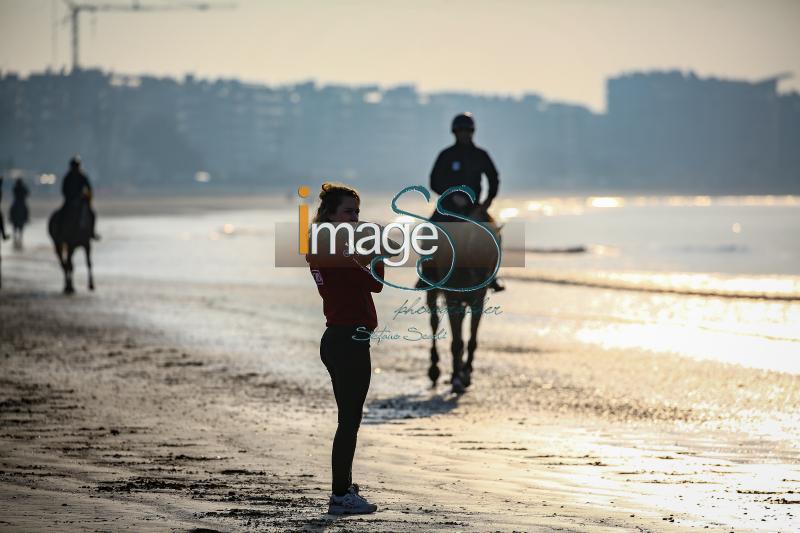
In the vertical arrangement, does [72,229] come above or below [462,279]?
above

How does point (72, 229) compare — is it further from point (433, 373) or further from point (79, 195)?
point (433, 373)

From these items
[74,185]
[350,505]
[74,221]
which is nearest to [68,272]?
[74,221]

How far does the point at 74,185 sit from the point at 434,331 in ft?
36.5

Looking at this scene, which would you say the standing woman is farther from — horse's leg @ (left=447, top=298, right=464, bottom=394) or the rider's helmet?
the rider's helmet

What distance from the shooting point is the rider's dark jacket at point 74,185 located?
21.9m

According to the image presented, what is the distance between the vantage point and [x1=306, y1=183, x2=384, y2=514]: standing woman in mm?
6910

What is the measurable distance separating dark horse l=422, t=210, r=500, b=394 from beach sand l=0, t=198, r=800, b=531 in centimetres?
29

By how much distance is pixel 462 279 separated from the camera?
12.7 m

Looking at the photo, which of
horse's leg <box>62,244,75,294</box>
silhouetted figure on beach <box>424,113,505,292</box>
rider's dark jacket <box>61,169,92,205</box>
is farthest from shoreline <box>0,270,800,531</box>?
horse's leg <box>62,244,75,294</box>

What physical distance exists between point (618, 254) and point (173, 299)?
2685cm

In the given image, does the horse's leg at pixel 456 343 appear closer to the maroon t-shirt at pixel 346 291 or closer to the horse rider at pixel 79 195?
the maroon t-shirt at pixel 346 291

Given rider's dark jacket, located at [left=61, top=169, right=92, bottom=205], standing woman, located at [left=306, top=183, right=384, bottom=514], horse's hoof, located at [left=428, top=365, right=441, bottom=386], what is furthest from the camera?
rider's dark jacket, located at [left=61, top=169, right=92, bottom=205]

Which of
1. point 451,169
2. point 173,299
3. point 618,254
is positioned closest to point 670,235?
point 618,254

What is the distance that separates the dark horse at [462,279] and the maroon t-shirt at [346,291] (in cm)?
512
